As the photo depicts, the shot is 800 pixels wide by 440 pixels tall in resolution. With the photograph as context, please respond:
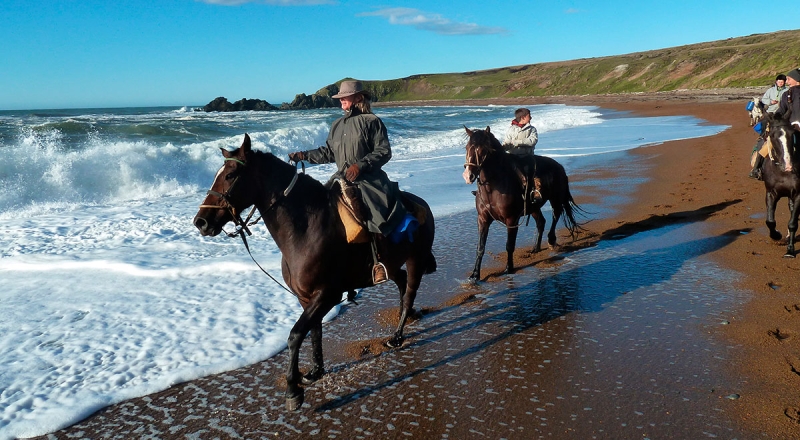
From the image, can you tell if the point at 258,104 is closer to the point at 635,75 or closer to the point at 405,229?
the point at 635,75

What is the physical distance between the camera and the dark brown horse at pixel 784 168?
7.41m

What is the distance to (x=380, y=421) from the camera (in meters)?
3.81

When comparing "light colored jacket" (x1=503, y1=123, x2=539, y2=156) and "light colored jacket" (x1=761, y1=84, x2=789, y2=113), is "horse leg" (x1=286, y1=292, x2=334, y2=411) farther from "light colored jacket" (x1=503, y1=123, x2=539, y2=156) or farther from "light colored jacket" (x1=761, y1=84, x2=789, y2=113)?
"light colored jacket" (x1=761, y1=84, x2=789, y2=113)

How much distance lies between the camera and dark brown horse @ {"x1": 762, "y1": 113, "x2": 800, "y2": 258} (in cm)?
741

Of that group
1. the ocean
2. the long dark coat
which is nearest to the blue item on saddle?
the long dark coat

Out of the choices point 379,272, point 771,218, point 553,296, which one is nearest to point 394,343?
point 379,272

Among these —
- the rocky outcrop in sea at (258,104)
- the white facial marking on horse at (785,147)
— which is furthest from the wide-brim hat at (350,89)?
the rocky outcrop in sea at (258,104)

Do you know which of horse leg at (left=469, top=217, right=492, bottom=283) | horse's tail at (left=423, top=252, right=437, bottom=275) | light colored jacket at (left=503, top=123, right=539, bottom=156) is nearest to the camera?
horse's tail at (left=423, top=252, right=437, bottom=275)

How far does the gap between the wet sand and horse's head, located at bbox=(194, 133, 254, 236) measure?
4.51ft

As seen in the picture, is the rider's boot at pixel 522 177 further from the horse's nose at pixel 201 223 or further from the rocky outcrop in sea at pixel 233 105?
the rocky outcrop in sea at pixel 233 105

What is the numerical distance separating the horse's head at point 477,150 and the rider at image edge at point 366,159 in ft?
6.85

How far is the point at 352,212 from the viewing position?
4.46 m

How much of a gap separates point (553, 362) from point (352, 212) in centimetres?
211

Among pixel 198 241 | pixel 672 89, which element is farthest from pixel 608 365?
pixel 672 89
